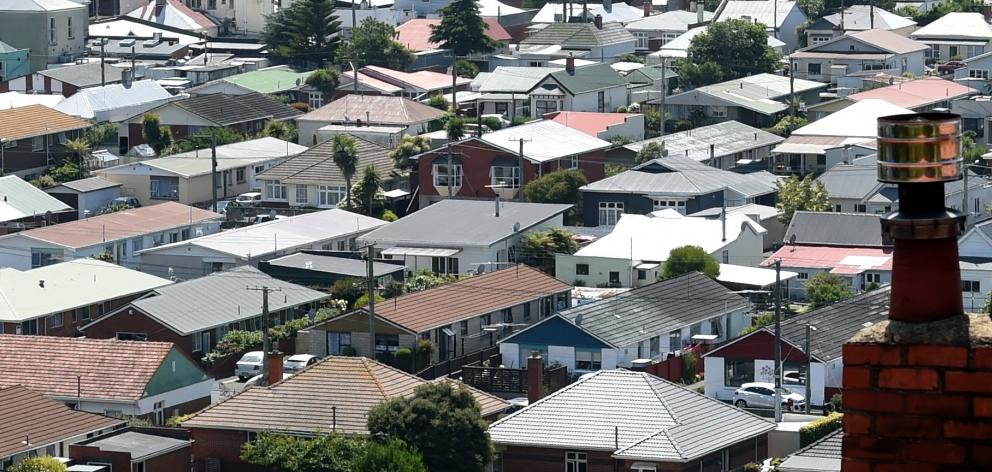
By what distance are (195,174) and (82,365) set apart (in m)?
18.0

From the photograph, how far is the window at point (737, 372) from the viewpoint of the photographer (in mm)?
29375

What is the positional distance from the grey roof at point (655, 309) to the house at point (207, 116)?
2190 centimetres

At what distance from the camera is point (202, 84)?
203 ft

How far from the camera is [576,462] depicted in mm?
23469

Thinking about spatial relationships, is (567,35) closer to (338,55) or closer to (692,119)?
(338,55)

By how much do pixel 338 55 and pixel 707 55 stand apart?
1069 centimetres

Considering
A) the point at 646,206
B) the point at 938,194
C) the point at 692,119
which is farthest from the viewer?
the point at 692,119

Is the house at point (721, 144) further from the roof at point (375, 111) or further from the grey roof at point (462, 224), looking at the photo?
the grey roof at point (462, 224)

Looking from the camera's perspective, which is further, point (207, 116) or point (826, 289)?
point (207, 116)

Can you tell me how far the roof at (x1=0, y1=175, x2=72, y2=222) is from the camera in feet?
140

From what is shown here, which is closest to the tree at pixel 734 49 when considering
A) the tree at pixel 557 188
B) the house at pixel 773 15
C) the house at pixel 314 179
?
the house at pixel 773 15

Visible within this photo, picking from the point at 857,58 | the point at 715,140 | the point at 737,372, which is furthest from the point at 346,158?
the point at 857,58

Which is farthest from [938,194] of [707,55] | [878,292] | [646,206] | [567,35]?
[567,35]

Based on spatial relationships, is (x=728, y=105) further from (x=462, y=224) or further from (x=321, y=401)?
(x=321, y=401)
